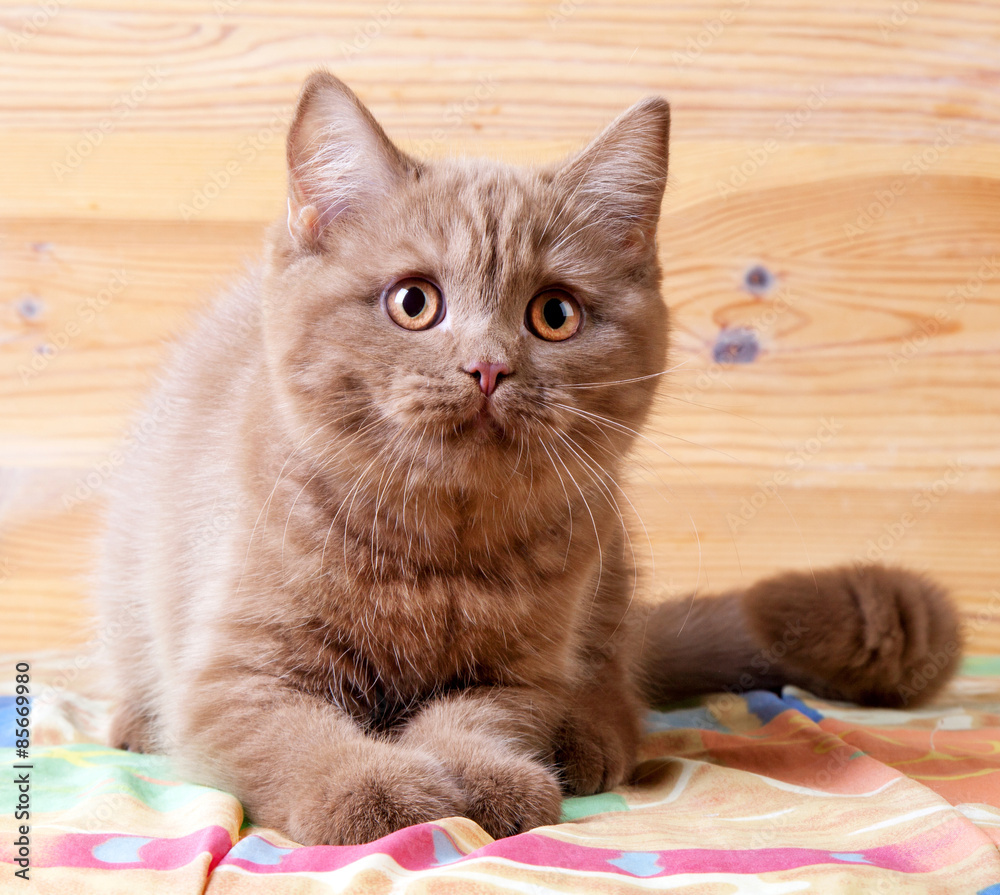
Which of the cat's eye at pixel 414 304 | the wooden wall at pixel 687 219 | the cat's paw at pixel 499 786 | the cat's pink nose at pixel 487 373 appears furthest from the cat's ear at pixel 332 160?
the wooden wall at pixel 687 219

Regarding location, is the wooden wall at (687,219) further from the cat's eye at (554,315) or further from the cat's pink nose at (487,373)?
the cat's pink nose at (487,373)

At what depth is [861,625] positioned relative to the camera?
1.58 metres

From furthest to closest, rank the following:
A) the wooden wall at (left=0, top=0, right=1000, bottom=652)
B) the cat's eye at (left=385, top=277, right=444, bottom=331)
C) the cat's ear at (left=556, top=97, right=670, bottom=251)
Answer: the wooden wall at (left=0, top=0, right=1000, bottom=652), the cat's ear at (left=556, top=97, right=670, bottom=251), the cat's eye at (left=385, top=277, right=444, bottom=331)

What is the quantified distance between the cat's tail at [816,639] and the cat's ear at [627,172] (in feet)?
2.11

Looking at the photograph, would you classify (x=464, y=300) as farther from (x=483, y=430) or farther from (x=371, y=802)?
(x=371, y=802)

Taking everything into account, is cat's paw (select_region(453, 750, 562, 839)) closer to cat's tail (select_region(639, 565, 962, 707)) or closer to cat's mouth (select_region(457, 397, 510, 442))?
cat's mouth (select_region(457, 397, 510, 442))

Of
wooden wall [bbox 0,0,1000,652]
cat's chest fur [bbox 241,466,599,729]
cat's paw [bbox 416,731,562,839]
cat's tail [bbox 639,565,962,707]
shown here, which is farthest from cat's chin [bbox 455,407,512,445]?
wooden wall [bbox 0,0,1000,652]

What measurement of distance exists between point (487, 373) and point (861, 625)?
870 mm

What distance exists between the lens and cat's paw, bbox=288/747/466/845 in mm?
953

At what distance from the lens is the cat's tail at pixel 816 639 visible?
5.18 ft

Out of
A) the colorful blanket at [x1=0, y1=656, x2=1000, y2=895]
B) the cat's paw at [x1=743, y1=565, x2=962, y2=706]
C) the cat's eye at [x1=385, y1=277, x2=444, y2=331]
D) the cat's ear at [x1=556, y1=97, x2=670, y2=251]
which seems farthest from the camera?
the cat's paw at [x1=743, y1=565, x2=962, y2=706]

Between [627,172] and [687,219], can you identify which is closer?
[627,172]

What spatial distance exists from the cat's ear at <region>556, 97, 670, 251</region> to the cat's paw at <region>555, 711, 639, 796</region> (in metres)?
0.64

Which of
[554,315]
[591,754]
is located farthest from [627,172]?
[591,754]
